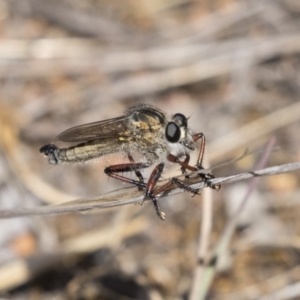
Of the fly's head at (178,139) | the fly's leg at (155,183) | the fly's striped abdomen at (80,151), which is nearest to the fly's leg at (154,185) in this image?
the fly's leg at (155,183)

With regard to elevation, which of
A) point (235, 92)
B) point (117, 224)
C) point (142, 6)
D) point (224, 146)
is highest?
point (142, 6)

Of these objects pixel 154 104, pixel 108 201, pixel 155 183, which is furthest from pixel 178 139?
pixel 154 104

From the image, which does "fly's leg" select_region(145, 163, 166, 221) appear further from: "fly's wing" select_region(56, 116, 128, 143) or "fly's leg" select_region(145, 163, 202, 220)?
"fly's wing" select_region(56, 116, 128, 143)


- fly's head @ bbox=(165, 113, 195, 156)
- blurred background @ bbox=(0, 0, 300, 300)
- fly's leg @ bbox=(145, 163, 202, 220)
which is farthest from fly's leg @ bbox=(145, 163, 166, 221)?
blurred background @ bbox=(0, 0, 300, 300)

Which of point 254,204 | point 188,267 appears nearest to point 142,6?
point 254,204

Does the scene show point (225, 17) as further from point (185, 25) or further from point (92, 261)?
point (92, 261)

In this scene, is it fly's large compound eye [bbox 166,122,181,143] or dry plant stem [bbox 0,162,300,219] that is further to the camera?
fly's large compound eye [bbox 166,122,181,143]

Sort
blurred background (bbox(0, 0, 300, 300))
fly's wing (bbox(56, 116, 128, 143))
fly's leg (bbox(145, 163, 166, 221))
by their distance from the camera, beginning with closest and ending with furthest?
fly's leg (bbox(145, 163, 166, 221)) < fly's wing (bbox(56, 116, 128, 143)) < blurred background (bbox(0, 0, 300, 300))
